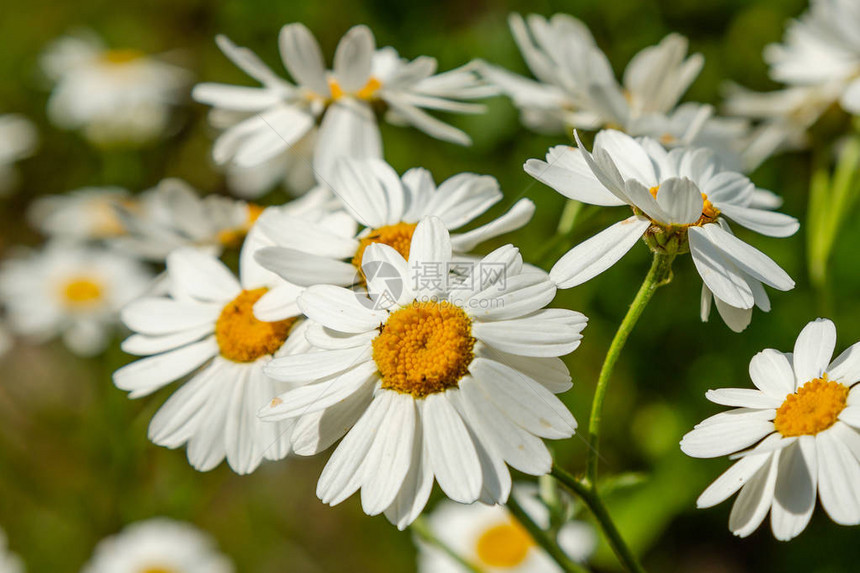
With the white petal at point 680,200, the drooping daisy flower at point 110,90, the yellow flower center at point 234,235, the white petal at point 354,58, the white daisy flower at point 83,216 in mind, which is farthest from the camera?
the drooping daisy flower at point 110,90

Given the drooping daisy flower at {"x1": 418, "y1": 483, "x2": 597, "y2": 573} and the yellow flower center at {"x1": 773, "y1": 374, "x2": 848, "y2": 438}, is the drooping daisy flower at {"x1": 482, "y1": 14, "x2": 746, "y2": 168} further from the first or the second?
the drooping daisy flower at {"x1": 418, "y1": 483, "x2": 597, "y2": 573}

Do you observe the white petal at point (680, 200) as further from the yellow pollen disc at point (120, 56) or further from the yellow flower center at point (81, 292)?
the yellow pollen disc at point (120, 56)

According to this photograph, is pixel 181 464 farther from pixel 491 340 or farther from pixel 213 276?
pixel 491 340

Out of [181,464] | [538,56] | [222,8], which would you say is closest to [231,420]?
[538,56]

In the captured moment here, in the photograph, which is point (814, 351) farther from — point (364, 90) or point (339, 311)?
point (364, 90)

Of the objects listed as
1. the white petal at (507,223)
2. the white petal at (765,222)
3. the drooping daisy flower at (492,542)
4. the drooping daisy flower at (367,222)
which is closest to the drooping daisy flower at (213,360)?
the drooping daisy flower at (367,222)

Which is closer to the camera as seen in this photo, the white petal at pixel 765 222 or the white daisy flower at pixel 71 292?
the white petal at pixel 765 222

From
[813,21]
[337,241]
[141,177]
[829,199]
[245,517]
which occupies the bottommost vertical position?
[245,517]
